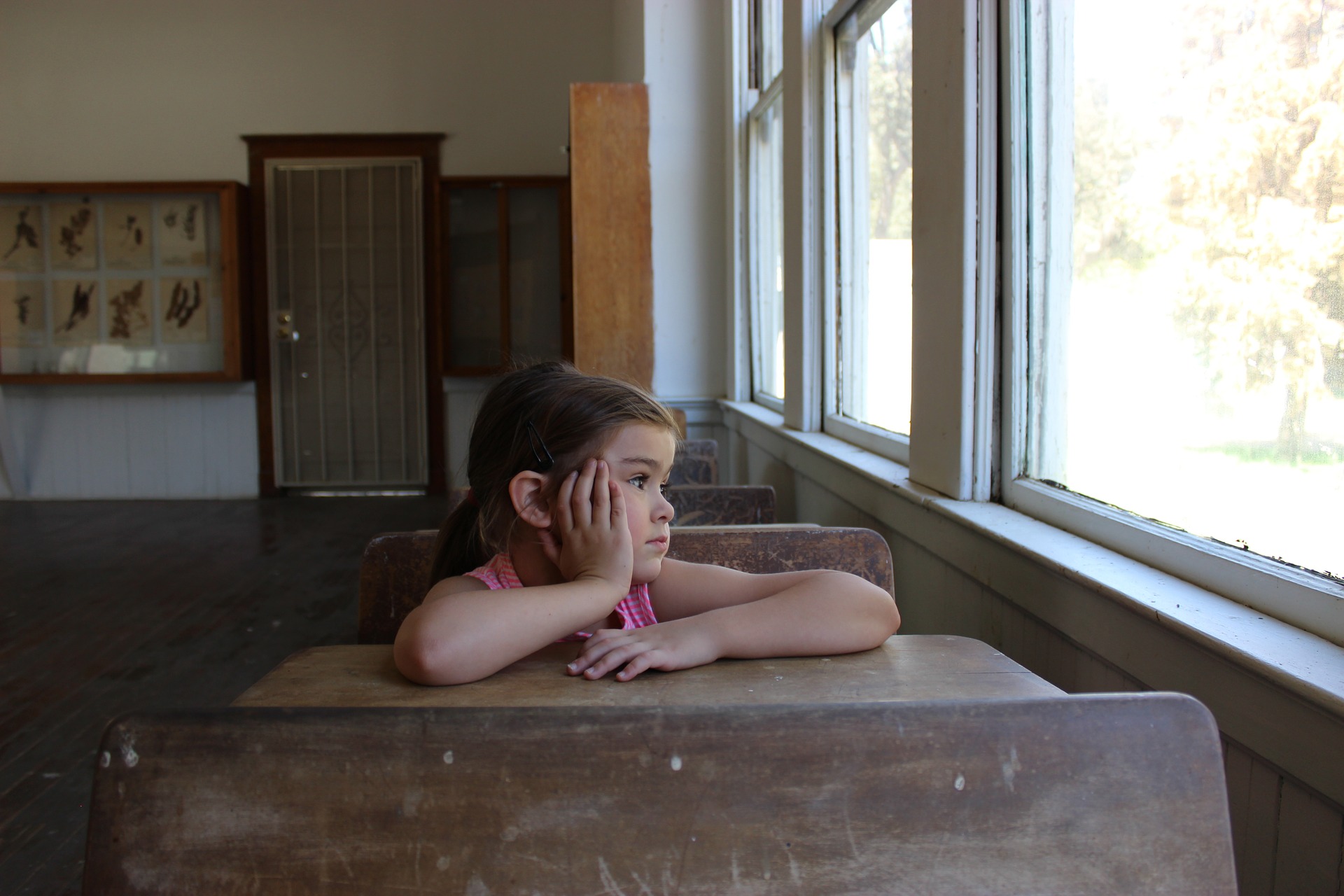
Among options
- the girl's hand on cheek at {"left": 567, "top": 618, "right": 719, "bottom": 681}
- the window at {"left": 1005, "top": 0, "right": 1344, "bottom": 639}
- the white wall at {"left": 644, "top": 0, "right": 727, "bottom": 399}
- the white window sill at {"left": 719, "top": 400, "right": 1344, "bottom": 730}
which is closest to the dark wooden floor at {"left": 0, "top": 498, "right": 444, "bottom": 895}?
the girl's hand on cheek at {"left": 567, "top": 618, "right": 719, "bottom": 681}

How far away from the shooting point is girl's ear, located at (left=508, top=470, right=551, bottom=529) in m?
1.07

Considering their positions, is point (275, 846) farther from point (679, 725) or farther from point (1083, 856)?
point (1083, 856)

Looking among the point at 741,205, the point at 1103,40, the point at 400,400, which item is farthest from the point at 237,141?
the point at 1103,40

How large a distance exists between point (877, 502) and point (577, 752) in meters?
1.45

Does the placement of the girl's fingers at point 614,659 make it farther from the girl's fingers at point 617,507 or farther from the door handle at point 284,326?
the door handle at point 284,326

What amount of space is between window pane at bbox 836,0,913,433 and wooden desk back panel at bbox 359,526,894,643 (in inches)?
26.8

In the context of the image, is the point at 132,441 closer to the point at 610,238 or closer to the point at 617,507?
the point at 610,238

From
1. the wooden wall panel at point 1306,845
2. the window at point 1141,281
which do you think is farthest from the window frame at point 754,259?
the wooden wall panel at point 1306,845

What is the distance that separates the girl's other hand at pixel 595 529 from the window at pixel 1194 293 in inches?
24.3

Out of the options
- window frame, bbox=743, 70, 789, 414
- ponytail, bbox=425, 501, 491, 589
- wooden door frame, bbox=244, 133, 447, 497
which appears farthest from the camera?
wooden door frame, bbox=244, 133, 447, 497

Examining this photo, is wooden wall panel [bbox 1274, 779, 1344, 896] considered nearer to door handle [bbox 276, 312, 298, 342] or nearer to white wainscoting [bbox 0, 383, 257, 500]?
door handle [bbox 276, 312, 298, 342]

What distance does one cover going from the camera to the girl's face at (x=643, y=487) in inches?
41.8

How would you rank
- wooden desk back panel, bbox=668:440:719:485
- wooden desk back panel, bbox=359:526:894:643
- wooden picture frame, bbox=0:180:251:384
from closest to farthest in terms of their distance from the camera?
wooden desk back panel, bbox=359:526:894:643
wooden desk back panel, bbox=668:440:719:485
wooden picture frame, bbox=0:180:251:384

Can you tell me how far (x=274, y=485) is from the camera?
722 cm
